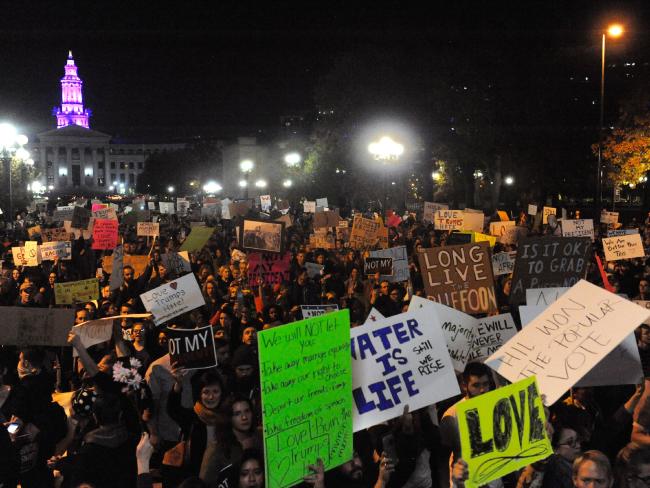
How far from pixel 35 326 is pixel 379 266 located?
21.2ft

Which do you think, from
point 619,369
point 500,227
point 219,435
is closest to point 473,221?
point 500,227

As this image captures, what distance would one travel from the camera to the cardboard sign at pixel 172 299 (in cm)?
902

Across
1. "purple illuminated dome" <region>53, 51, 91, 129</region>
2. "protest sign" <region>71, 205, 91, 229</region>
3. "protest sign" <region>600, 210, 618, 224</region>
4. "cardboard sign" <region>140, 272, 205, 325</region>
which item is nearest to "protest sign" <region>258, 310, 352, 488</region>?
"cardboard sign" <region>140, 272, 205, 325</region>

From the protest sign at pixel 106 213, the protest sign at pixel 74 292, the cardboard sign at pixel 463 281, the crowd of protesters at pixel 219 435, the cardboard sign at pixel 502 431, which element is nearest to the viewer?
the cardboard sign at pixel 502 431

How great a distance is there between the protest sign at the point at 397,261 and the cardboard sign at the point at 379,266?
110mm

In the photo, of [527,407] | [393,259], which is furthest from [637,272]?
[527,407]

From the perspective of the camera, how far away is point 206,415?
5.20 metres

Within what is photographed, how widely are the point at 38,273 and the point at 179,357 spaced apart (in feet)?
27.1

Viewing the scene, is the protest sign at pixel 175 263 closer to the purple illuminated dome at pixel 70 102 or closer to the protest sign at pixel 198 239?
the protest sign at pixel 198 239

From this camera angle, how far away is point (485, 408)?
4168mm

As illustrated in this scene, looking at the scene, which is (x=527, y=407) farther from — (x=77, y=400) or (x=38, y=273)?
(x=38, y=273)

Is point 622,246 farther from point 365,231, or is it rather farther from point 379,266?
point 365,231

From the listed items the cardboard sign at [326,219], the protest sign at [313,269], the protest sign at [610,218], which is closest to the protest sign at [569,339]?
the protest sign at [313,269]

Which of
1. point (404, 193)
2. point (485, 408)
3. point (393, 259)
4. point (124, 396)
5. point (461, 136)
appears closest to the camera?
point (485, 408)
